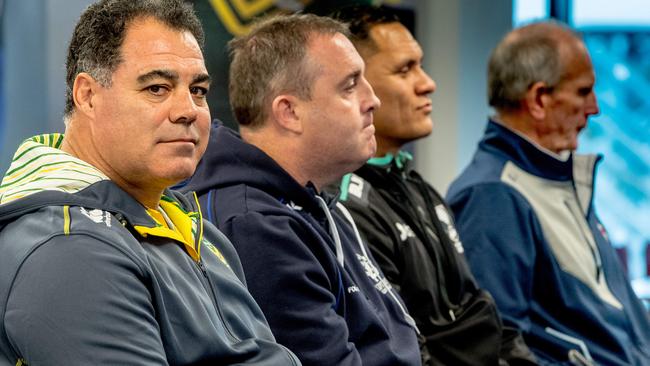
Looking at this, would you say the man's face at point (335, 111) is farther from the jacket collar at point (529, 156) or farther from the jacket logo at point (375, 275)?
the jacket collar at point (529, 156)

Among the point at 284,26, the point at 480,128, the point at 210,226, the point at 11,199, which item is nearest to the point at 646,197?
the point at 480,128

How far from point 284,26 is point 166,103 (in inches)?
27.7

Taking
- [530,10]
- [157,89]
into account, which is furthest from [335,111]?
[530,10]

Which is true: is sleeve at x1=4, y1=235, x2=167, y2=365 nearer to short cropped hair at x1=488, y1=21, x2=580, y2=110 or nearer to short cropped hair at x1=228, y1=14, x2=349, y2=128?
short cropped hair at x1=228, y1=14, x2=349, y2=128

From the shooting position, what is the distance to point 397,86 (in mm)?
2689

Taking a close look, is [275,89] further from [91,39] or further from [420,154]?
[420,154]

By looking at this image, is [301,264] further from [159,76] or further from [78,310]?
[78,310]

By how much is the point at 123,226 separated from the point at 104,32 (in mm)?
295

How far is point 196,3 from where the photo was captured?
3402 millimetres

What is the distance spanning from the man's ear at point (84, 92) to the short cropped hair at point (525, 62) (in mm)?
1788

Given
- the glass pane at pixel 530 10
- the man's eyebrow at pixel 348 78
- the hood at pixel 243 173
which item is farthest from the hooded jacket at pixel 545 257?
the glass pane at pixel 530 10

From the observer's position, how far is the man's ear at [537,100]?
311cm

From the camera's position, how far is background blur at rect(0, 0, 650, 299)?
10.2 ft

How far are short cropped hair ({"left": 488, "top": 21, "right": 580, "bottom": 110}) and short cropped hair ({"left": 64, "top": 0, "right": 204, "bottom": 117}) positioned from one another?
5.53 ft
